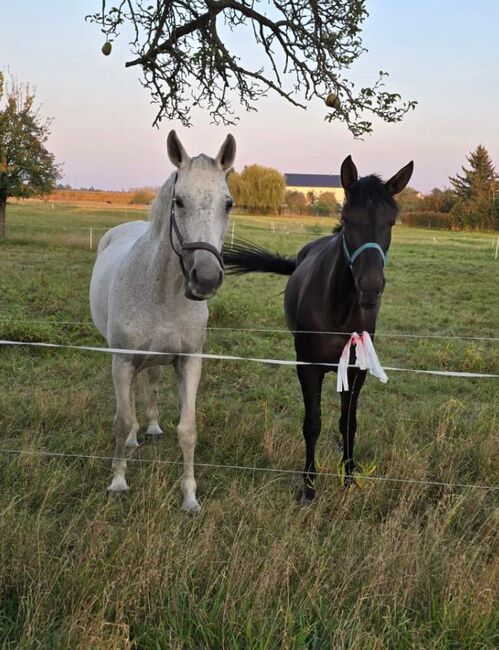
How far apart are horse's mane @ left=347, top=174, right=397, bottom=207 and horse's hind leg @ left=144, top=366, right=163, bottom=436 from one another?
2.19 metres

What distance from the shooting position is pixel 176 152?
2826mm

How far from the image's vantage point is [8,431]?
3.98m

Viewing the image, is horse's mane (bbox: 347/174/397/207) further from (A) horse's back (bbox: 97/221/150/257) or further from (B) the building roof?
(B) the building roof

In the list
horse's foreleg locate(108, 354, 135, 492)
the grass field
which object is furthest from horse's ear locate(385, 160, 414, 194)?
horse's foreleg locate(108, 354, 135, 492)

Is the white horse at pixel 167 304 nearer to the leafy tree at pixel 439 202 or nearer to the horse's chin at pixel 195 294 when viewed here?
the horse's chin at pixel 195 294

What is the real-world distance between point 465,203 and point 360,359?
47.0 m

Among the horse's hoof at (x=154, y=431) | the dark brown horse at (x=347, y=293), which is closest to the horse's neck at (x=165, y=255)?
the dark brown horse at (x=347, y=293)

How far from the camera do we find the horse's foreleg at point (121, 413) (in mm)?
3297

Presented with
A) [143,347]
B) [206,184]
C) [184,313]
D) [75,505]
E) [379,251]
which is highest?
[206,184]

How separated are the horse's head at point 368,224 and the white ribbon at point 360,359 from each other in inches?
→ 16.3

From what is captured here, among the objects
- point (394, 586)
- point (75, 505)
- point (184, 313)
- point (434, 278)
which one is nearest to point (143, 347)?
point (184, 313)

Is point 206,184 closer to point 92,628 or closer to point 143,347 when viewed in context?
point 143,347

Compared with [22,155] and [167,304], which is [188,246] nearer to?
[167,304]

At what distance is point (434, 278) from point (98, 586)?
535 inches
